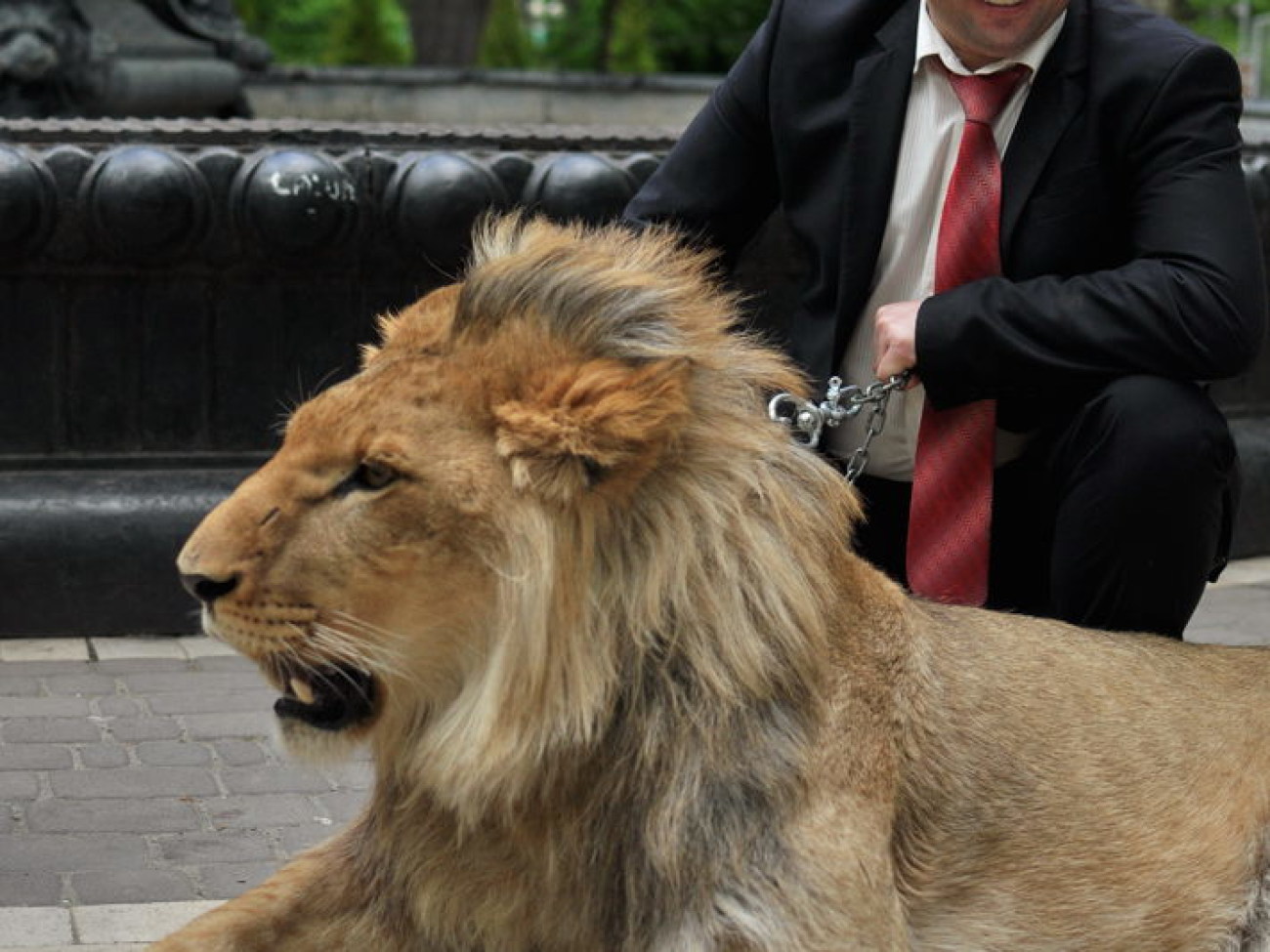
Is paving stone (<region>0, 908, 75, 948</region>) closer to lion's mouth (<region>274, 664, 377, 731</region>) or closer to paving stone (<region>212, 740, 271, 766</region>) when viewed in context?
lion's mouth (<region>274, 664, 377, 731</region>)

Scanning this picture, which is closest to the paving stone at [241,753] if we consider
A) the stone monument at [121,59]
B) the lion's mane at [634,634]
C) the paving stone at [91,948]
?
the paving stone at [91,948]

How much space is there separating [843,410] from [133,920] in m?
1.54

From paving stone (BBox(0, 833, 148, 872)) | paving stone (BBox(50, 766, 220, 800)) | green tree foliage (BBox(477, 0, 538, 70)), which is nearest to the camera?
paving stone (BBox(0, 833, 148, 872))

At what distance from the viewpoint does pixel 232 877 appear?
172 inches

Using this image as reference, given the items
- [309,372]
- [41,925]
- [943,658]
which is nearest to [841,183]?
[943,658]

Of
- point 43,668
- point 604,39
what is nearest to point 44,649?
point 43,668

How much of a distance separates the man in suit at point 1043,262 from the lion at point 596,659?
2.46ft

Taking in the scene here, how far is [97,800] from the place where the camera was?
4844mm

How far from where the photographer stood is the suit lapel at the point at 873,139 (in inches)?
169

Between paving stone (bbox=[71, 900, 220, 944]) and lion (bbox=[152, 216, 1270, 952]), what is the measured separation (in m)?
0.59

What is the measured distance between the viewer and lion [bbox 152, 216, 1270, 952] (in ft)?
10.0

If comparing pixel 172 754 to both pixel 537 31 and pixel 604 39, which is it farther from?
pixel 537 31

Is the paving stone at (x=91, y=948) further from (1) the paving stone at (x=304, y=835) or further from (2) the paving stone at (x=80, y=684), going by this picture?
(2) the paving stone at (x=80, y=684)

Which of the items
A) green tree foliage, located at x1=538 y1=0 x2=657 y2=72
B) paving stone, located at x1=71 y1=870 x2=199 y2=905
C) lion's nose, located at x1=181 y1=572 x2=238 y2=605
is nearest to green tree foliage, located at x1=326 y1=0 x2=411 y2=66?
green tree foliage, located at x1=538 y1=0 x2=657 y2=72
